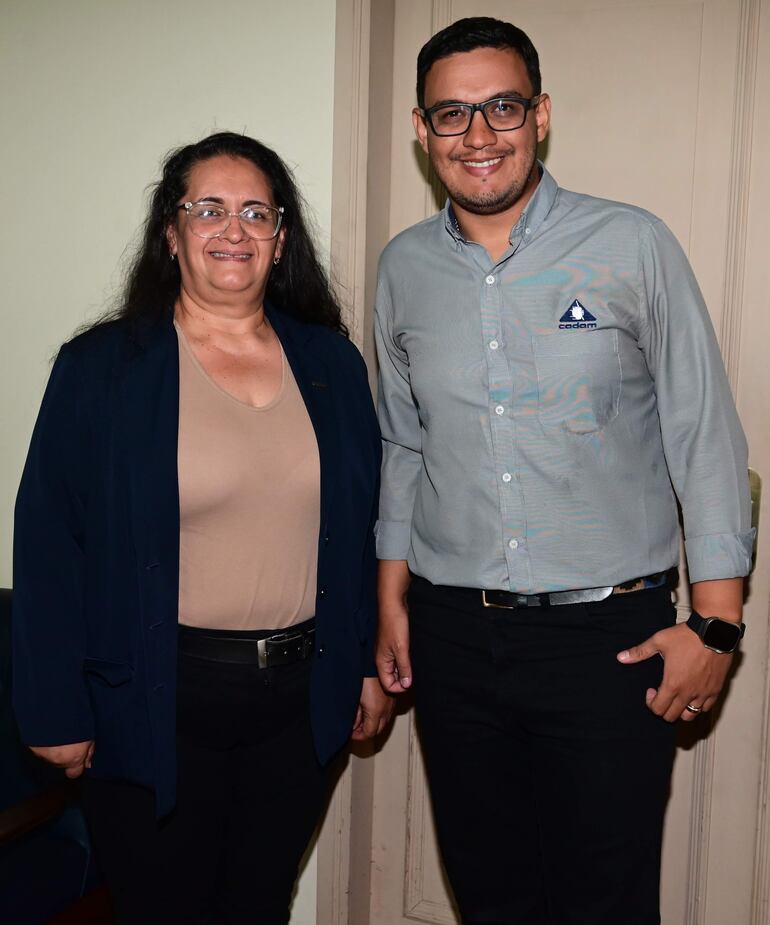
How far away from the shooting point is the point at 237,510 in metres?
1.72

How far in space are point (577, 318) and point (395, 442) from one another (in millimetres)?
524

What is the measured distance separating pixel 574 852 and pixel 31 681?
1.05 m

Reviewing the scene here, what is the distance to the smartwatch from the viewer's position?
1.62 metres

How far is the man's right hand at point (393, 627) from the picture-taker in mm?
1976

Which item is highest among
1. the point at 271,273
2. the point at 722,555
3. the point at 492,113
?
the point at 492,113

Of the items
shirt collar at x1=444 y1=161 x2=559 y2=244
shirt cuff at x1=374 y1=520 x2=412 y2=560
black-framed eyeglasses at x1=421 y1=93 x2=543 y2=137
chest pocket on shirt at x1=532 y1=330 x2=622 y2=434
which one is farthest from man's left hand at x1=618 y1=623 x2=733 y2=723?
black-framed eyeglasses at x1=421 y1=93 x2=543 y2=137

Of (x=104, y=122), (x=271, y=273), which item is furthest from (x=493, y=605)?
(x=104, y=122)

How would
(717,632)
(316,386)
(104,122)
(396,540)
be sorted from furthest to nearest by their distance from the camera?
1. (104,122)
2. (396,540)
3. (316,386)
4. (717,632)

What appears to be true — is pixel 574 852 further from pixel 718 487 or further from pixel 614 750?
pixel 718 487

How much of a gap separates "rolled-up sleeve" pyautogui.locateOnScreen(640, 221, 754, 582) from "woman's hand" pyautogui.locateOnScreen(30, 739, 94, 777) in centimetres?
116

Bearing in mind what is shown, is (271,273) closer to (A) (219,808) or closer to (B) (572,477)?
(B) (572,477)

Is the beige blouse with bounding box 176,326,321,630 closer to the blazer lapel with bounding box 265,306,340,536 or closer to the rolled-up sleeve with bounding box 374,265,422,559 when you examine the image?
the blazer lapel with bounding box 265,306,340,536

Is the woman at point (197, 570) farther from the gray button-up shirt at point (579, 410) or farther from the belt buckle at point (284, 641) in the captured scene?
the gray button-up shirt at point (579, 410)

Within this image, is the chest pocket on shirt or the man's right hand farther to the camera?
the man's right hand
